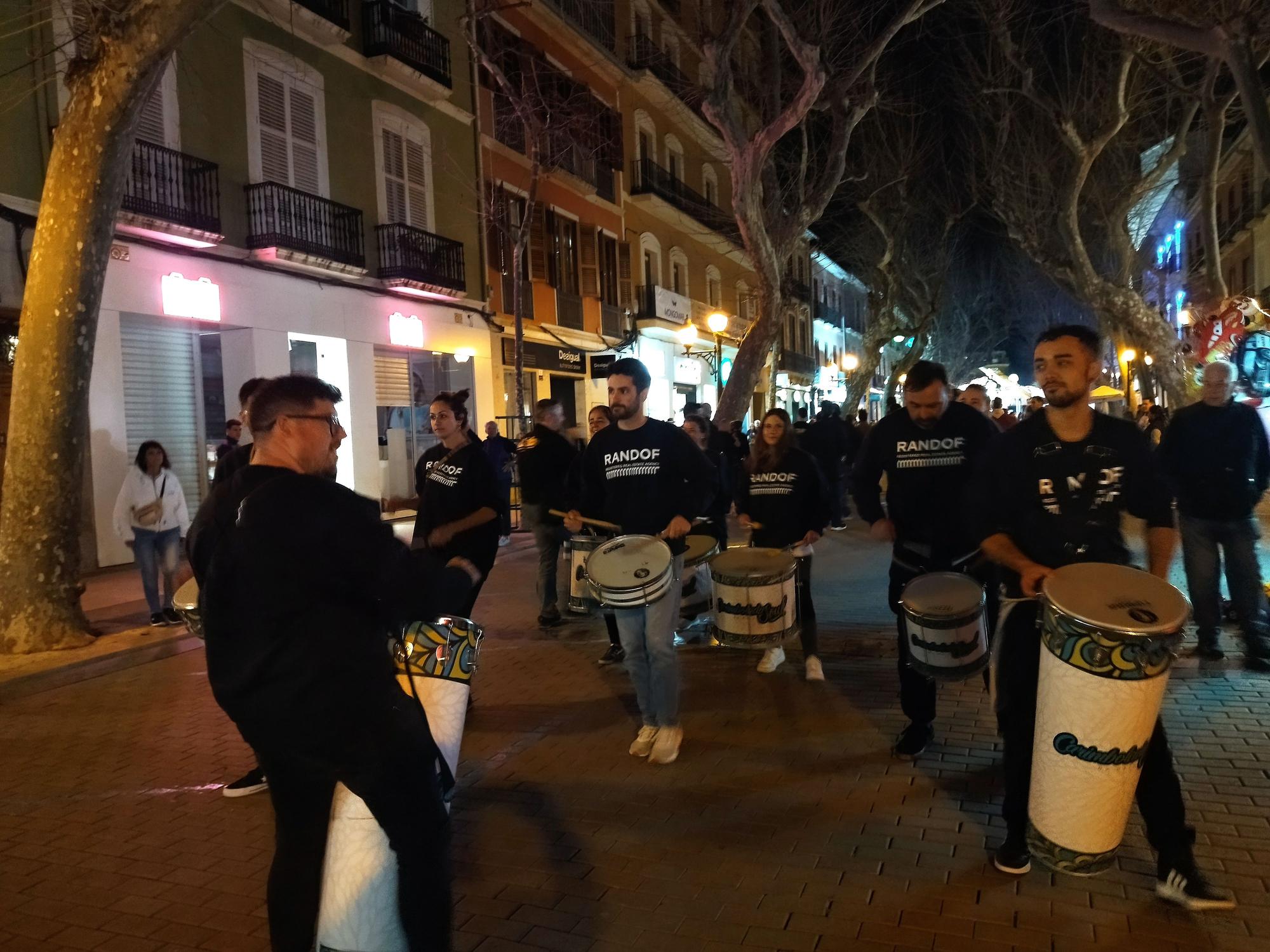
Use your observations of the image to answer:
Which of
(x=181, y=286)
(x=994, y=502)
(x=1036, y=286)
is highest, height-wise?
(x=1036, y=286)

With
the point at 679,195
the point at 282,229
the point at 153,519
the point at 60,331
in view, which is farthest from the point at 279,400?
the point at 679,195

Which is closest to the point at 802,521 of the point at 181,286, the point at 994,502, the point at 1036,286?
the point at 994,502

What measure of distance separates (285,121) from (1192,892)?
16.5m

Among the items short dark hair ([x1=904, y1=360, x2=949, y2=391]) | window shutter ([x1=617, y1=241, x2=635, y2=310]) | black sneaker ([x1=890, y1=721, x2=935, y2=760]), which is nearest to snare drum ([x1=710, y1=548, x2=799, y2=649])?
black sneaker ([x1=890, y1=721, x2=935, y2=760])

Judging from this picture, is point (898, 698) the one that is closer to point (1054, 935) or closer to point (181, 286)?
point (1054, 935)

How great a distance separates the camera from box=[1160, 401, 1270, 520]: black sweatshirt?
6191 mm

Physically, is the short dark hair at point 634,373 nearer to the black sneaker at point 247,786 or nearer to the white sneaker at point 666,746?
the white sneaker at point 666,746

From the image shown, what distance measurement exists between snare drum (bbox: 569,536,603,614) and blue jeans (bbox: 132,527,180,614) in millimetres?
4370

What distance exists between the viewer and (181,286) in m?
13.8

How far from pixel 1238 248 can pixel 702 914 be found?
4661 cm

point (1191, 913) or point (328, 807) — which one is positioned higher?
point (328, 807)

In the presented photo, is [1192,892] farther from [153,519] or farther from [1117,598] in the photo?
[153,519]

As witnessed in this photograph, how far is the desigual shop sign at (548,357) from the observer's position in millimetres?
22172

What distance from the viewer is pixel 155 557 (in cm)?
880
